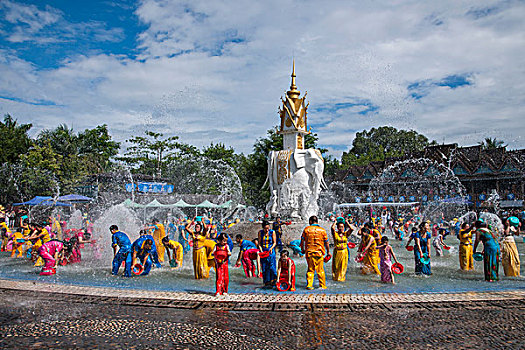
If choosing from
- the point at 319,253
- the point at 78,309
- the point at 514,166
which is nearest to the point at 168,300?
the point at 78,309

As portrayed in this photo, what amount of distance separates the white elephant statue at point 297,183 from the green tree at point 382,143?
4950cm

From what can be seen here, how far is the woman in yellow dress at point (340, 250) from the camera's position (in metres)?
10.0

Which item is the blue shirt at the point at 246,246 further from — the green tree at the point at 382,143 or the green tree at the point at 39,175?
the green tree at the point at 382,143

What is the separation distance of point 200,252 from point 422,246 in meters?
5.62

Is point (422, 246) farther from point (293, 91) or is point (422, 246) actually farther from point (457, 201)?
point (457, 201)

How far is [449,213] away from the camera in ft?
127

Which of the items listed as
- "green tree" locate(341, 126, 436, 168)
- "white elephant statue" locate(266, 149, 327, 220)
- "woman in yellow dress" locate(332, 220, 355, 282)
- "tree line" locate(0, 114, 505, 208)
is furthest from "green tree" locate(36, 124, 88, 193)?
"green tree" locate(341, 126, 436, 168)

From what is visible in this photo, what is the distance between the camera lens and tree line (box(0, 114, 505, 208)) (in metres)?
35.5

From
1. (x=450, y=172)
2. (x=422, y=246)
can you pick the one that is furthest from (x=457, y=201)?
(x=422, y=246)

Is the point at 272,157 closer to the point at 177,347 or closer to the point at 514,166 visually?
the point at 177,347

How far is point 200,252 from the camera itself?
34.3 feet

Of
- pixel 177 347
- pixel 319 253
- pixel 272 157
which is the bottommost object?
pixel 177 347

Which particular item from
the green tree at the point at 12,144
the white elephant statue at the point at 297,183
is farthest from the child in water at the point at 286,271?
the green tree at the point at 12,144

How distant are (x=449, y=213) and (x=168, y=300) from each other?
118 feet
